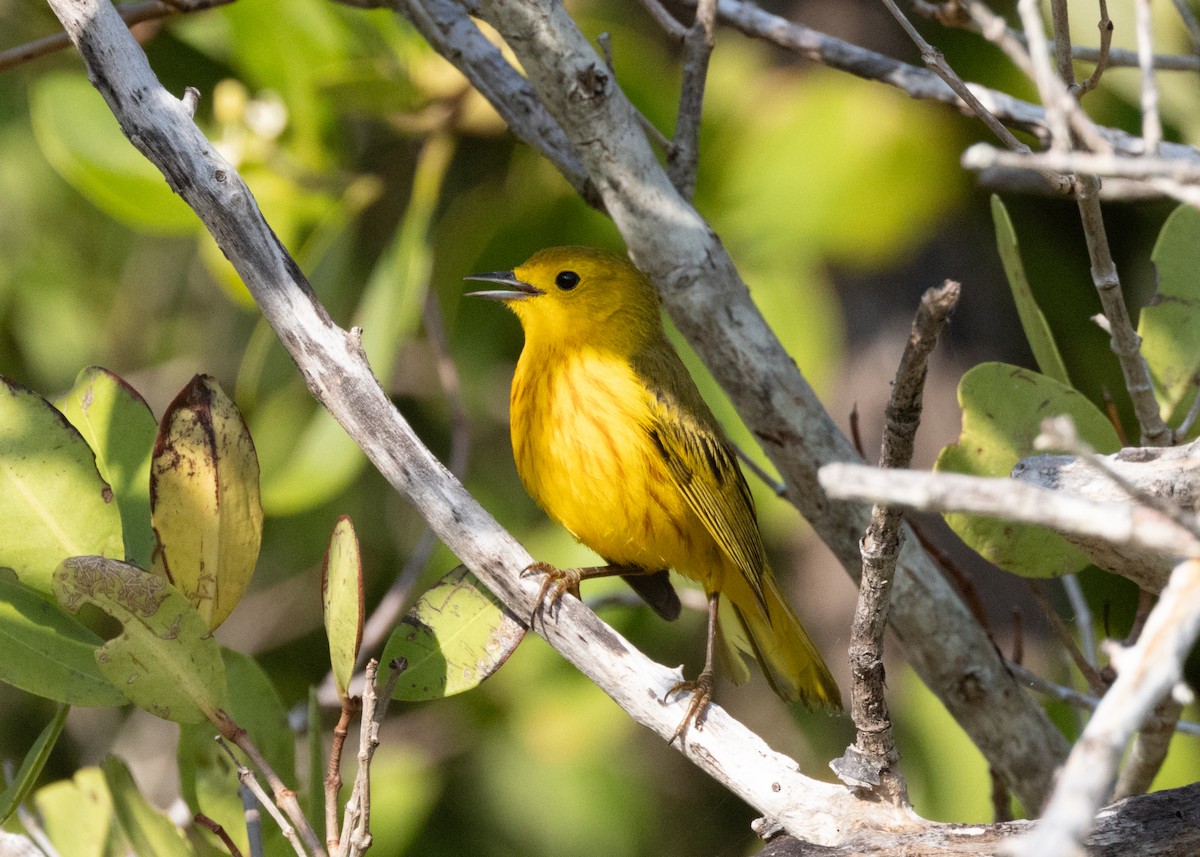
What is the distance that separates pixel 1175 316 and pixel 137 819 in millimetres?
2166

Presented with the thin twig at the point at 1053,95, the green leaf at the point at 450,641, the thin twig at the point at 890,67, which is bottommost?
the green leaf at the point at 450,641

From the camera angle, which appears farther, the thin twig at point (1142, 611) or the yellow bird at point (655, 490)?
the yellow bird at point (655, 490)

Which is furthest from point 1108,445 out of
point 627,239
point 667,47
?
point 667,47

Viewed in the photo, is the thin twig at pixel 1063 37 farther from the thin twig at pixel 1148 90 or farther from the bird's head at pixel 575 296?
the bird's head at pixel 575 296

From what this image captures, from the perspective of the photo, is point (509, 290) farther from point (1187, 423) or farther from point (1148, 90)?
point (1148, 90)

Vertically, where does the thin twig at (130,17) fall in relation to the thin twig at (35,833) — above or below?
above

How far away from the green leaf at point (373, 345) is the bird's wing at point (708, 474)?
0.73 meters

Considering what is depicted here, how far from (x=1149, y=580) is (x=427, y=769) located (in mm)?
2588

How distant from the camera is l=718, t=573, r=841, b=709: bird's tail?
9.58ft

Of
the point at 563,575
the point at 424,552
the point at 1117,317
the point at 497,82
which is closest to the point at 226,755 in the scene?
the point at 563,575

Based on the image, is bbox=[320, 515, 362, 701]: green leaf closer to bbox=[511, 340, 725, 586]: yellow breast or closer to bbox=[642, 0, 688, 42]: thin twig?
bbox=[511, 340, 725, 586]: yellow breast

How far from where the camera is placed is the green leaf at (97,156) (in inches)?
131

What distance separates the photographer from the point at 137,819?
2.16 m

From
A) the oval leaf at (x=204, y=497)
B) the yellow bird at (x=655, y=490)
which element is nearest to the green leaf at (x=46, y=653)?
the oval leaf at (x=204, y=497)
